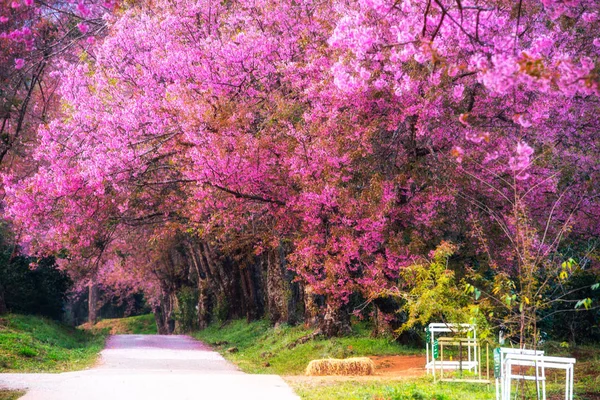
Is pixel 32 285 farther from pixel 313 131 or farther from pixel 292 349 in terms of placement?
pixel 313 131

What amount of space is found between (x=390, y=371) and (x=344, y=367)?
1.29m

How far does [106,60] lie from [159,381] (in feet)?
28.1

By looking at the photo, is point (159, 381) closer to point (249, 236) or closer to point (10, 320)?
point (249, 236)

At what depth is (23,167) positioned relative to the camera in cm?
2491

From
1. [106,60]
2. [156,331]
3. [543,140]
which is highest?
[106,60]

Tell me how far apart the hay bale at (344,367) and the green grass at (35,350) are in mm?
5023

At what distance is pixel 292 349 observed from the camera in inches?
778

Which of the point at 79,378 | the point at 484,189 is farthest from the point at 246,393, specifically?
the point at 484,189

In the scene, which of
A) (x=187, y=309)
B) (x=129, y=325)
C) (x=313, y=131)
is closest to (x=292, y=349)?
(x=313, y=131)

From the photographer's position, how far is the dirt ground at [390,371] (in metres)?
12.8

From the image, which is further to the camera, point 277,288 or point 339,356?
point 277,288

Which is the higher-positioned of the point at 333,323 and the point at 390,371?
the point at 333,323

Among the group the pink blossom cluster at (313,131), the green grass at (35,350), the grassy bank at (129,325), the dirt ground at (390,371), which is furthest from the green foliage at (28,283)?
the dirt ground at (390,371)

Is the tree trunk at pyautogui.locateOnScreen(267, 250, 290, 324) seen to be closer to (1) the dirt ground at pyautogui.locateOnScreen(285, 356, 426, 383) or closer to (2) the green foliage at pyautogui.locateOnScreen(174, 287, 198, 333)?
(1) the dirt ground at pyautogui.locateOnScreen(285, 356, 426, 383)
